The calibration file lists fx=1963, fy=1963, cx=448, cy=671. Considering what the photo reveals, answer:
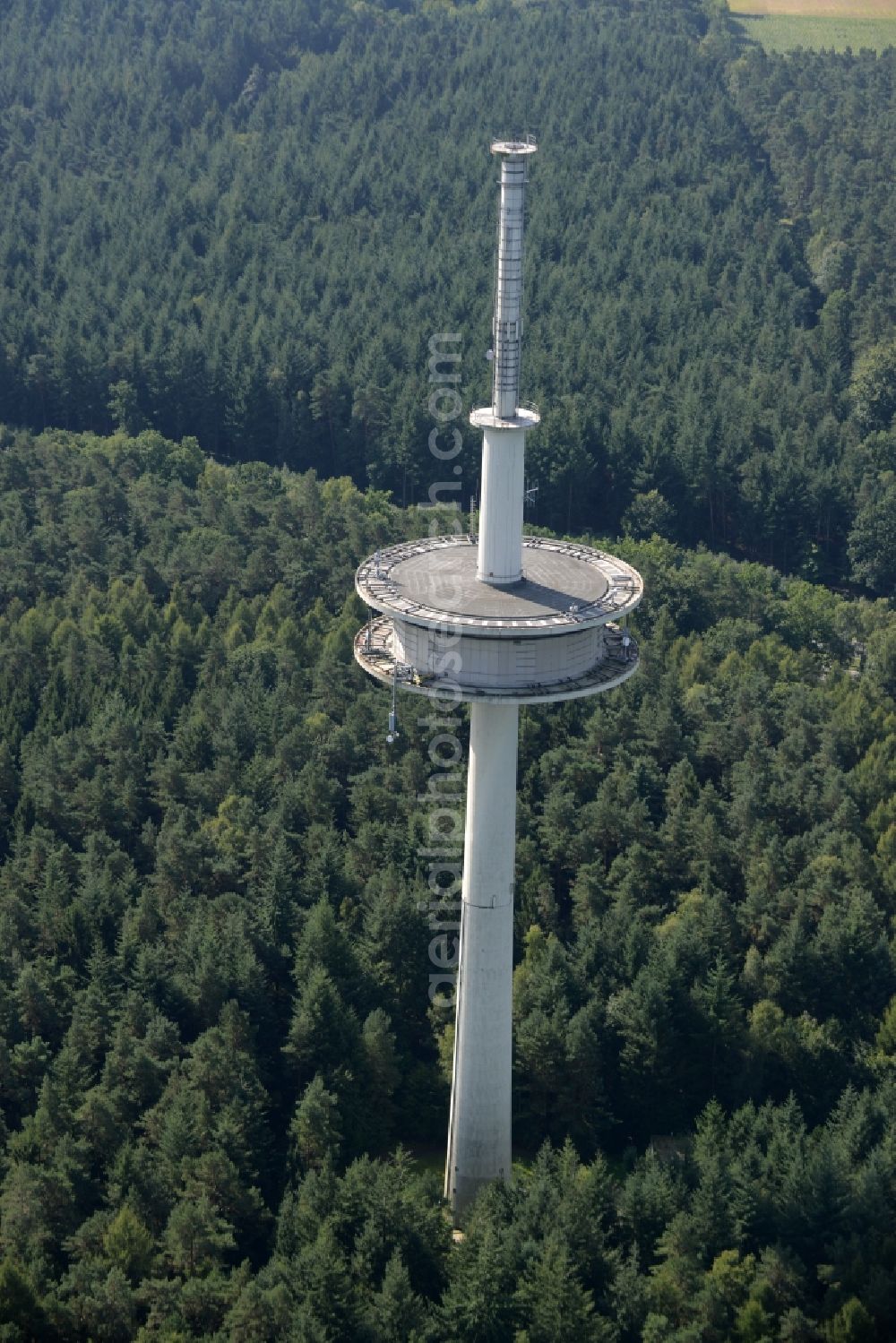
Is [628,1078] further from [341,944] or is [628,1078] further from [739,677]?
[739,677]

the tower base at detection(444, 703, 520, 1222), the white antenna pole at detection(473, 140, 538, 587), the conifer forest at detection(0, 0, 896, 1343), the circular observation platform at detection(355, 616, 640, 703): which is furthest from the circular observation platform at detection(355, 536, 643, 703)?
the conifer forest at detection(0, 0, 896, 1343)

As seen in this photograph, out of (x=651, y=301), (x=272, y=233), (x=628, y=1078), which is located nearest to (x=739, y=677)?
→ (x=628, y=1078)

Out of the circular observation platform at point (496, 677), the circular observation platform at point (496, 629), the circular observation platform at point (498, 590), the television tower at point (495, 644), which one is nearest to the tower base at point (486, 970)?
the television tower at point (495, 644)

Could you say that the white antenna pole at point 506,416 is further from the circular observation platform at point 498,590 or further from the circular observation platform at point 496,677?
the circular observation platform at point 496,677

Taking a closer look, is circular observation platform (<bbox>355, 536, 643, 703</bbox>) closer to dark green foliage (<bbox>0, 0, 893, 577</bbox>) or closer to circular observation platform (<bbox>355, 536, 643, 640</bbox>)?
circular observation platform (<bbox>355, 536, 643, 640</bbox>)

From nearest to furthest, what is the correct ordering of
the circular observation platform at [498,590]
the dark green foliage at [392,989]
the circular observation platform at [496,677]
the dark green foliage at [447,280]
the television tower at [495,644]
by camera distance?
the circular observation platform at [498,590]
the television tower at [495,644]
the circular observation platform at [496,677]
the dark green foliage at [392,989]
the dark green foliage at [447,280]

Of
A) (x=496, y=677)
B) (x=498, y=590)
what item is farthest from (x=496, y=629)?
(x=498, y=590)

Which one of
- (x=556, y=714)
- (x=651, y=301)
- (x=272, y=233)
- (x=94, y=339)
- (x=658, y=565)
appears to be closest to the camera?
(x=556, y=714)
